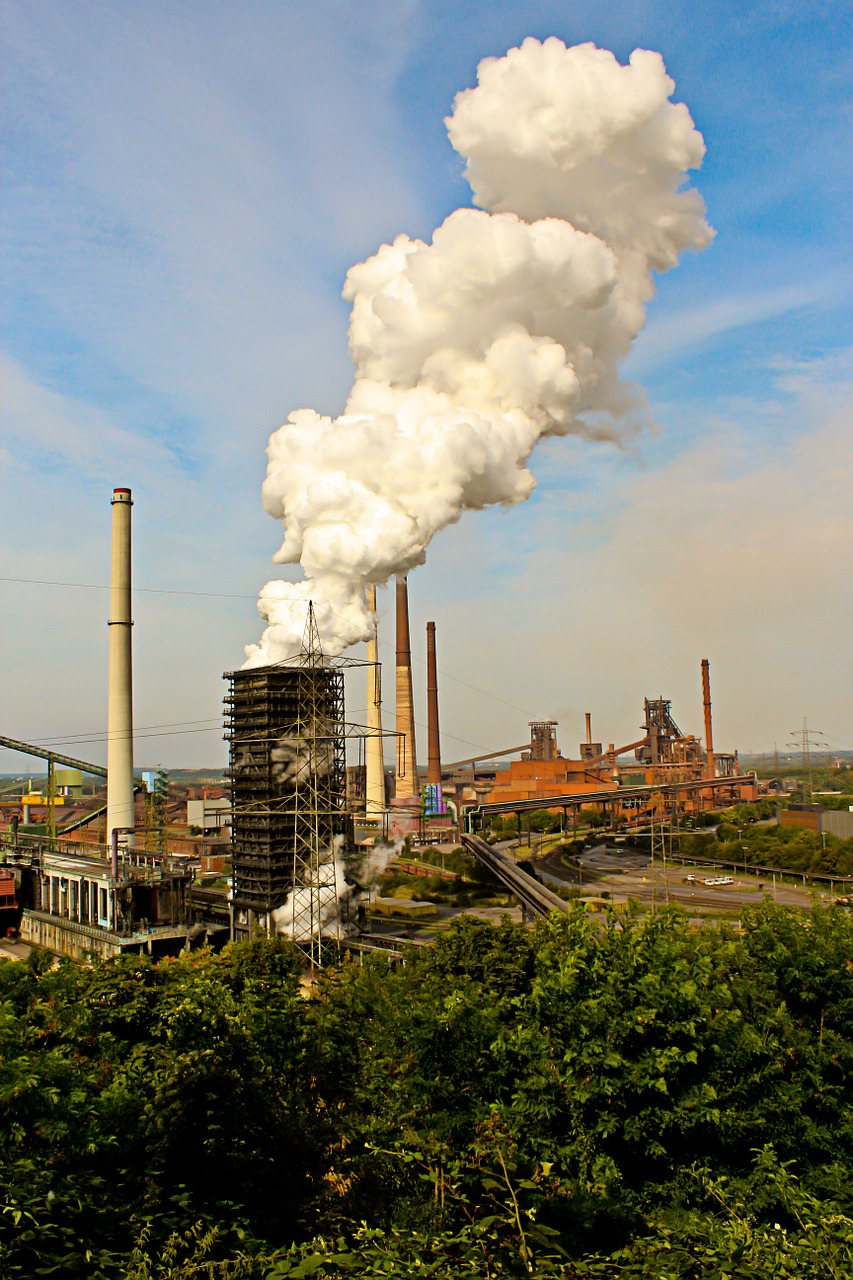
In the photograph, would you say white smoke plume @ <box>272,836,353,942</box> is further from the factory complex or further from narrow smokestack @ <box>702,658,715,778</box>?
narrow smokestack @ <box>702,658,715,778</box>

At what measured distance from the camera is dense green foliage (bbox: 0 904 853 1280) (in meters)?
7.51

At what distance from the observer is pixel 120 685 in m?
50.1

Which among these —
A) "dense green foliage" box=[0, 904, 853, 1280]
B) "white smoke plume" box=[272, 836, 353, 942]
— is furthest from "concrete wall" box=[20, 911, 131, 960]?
"dense green foliage" box=[0, 904, 853, 1280]

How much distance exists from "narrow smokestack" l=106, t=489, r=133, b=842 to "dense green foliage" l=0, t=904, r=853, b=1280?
35.2 metres

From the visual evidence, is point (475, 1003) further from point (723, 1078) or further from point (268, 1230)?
point (268, 1230)

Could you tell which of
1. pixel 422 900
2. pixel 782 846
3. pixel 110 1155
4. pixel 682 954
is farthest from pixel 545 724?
pixel 110 1155

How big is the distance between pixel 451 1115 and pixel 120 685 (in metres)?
41.2

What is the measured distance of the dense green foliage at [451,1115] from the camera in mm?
7508

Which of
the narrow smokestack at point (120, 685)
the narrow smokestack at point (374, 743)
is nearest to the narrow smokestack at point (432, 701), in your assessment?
the narrow smokestack at point (374, 743)

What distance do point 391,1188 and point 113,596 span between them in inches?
1709

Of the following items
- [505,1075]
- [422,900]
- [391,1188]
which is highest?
[505,1075]

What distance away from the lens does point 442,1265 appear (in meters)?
5.76

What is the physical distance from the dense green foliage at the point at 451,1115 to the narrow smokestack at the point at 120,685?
35.2m

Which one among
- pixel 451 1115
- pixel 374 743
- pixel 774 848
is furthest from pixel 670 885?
pixel 451 1115
